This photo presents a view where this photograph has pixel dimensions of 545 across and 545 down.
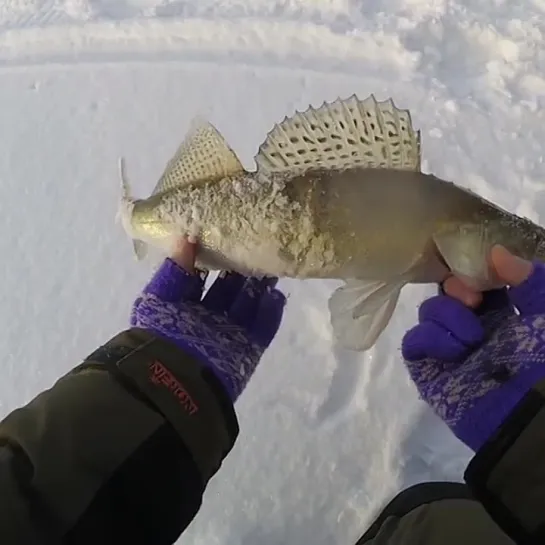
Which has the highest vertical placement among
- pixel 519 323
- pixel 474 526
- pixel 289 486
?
pixel 519 323

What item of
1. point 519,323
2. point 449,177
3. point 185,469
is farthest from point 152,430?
point 449,177

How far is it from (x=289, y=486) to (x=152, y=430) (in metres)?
0.59

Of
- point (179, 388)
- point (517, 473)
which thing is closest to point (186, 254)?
point (179, 388)

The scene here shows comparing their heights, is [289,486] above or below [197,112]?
below

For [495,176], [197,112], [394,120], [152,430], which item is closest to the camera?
[152,430]

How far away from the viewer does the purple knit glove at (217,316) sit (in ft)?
4.17

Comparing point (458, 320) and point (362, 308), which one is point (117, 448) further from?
point (458, 320)

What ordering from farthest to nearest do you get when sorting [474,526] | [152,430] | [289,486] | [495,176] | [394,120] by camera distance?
[495,176]
[289,486]
[474,526]
[394,120]
[152,430]

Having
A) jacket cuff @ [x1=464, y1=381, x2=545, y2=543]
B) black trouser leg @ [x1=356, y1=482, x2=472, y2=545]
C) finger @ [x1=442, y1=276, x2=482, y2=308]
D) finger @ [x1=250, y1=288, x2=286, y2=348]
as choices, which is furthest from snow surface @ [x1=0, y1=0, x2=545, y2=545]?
jacket cuff @ [x1=464, y1=381, x2=545, y2=543]

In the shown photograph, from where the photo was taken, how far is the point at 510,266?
3.87ft

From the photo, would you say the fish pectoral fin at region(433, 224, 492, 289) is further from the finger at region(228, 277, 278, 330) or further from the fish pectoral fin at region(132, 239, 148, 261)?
the fish pectoral fin at region(132, 239, 148, 261)

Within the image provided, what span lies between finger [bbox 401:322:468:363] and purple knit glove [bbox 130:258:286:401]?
0.26 meters

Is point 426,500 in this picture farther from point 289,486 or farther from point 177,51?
point 177,51

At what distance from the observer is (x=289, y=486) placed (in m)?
1.62
